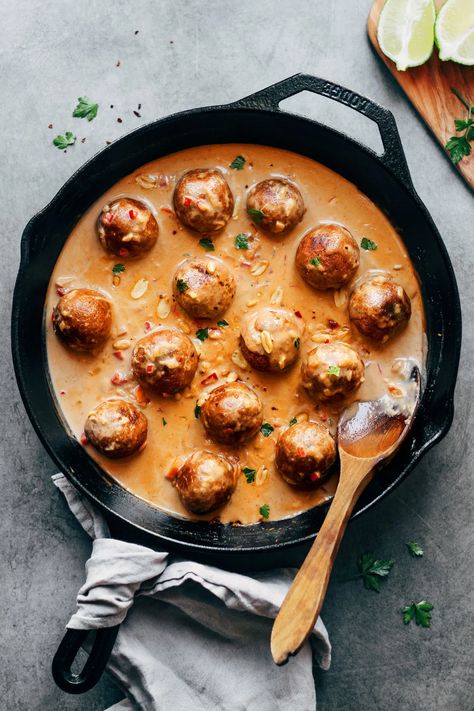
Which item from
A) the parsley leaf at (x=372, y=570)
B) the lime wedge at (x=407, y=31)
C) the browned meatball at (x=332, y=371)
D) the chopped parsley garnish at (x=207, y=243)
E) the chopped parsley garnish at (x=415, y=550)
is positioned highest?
the lime wedge at (x=407, y=31)

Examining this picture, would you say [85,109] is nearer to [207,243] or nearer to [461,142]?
[207,243]

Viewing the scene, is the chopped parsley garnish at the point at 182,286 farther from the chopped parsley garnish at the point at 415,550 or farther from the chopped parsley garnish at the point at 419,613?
the chopped parsley garnish at the point at 419,613

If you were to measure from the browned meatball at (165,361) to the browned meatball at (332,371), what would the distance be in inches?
22.6

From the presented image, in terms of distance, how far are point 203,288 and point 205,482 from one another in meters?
0.91

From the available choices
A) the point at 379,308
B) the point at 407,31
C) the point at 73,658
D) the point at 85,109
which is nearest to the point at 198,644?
the point at 73,658

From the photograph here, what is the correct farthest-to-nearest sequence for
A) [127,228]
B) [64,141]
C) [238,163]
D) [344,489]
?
[64,141]
[238,163]
[127,228]
[344,489]

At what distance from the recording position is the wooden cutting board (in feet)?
12.5

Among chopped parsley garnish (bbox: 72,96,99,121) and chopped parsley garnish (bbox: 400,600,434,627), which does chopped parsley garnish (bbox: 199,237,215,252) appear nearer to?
chopped parsley garnish (bbox: 72,96,99,121)

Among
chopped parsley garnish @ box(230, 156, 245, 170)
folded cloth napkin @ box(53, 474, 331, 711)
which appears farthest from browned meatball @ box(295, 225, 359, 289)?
folded cloth napkin @ box(53, 474, 331, 711)

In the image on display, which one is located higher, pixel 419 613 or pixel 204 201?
pixel 204 201

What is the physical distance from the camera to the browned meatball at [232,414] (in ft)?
11.0

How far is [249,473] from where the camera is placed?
354cm

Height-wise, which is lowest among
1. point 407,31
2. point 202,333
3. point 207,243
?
point 202,333

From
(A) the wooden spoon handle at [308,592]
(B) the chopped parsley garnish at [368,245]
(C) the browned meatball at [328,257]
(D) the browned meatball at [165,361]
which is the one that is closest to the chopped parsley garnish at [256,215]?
(C) the browned meatball at [328,257]
